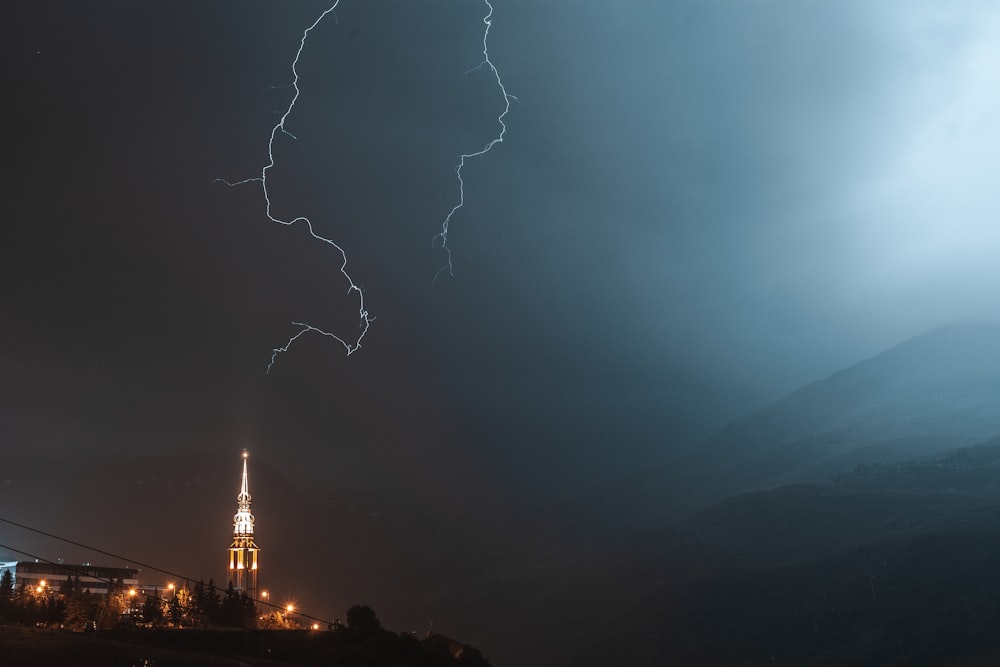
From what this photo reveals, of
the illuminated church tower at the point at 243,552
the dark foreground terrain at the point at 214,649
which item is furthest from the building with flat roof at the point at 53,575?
the dark foreground terrain at the point at 214,649

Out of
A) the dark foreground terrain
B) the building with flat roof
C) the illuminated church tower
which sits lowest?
the dark foreground terrain

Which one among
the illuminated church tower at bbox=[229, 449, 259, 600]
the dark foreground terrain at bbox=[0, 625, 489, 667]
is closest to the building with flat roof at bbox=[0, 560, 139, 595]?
the illuminated church tower at bbox=[229, 449, 259, 600]

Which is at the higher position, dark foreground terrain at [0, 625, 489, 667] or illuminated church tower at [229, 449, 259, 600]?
illuminated church tower at [229, 449, 259, 600]

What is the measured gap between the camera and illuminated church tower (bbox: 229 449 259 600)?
105625 millimetres

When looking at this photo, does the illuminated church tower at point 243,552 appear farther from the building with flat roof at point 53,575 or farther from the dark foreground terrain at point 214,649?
the dark foreground terrain at point 214,649

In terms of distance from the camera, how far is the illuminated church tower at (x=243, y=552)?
106 metres

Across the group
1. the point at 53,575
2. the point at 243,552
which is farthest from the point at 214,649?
the point at 243,552

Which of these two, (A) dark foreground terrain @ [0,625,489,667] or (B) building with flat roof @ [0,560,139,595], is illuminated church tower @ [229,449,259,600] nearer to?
→ (B) building with flat roof @ [0,560,139,595]

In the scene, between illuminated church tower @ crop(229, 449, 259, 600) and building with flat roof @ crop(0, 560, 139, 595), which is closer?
building with flat roof @ crop(0, 560, 139, 595)

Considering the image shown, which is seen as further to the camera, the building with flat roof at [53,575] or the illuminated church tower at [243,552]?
the illuminated church tower at [243,552]

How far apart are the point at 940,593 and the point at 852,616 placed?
14.8 metres

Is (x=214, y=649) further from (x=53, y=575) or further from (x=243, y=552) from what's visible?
(x=243, y=552)

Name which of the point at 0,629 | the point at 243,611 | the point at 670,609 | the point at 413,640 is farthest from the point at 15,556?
the point at 670,609

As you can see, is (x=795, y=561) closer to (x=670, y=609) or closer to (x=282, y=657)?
(x=670, y=609)
